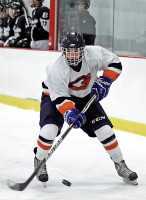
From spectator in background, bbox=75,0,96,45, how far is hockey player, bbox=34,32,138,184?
2.25 m

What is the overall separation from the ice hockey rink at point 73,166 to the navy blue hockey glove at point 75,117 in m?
0.38

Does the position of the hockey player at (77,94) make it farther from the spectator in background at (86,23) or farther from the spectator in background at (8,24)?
the spectator in background at (8,24)

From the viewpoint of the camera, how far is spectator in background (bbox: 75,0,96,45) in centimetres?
506

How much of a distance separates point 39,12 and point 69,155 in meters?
2.86

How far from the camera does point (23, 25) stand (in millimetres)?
6301

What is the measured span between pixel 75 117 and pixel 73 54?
0.34 m

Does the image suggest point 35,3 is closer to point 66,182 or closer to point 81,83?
point 81,83

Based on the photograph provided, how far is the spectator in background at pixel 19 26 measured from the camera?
20.5ft

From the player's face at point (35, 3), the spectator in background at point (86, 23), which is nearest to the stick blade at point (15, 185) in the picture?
the spectator in background at point (86, 23)

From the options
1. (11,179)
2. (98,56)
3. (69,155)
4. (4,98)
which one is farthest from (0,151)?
(4,98)

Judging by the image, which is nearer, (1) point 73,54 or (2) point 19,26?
(1) point 73,54

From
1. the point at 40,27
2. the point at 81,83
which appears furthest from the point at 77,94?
the point at 40,27

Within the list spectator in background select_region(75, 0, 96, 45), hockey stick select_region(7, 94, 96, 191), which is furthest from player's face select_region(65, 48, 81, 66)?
spectator in background select_region(75, 0, 96, 45)

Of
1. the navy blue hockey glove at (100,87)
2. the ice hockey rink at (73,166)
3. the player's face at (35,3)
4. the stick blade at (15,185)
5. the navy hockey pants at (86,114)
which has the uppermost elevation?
the player's face at (35,3)
